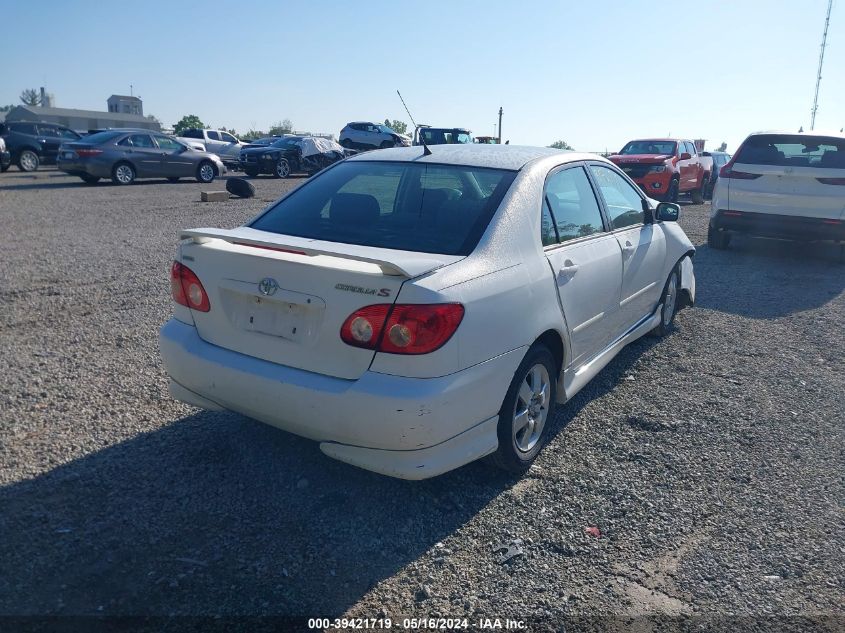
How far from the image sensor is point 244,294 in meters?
3.29

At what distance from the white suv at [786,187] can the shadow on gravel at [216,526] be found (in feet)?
27.5

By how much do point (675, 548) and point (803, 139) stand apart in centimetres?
901

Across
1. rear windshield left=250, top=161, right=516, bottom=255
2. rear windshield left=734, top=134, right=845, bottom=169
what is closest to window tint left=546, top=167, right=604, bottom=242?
rear windshield left=250, top=161, right=516, bottom=255

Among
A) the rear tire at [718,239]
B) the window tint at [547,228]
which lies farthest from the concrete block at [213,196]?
the window tint at [547,228]

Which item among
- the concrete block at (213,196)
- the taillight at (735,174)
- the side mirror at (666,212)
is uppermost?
the taillight at (735,174)

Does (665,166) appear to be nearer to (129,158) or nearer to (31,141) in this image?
(129,158)

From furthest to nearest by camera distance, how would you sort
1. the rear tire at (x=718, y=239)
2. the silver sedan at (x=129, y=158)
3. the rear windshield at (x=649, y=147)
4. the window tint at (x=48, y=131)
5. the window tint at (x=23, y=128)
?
the window tint at (x=48, y=131) < the window tint at (x=23, y=128) < the silver sedan at (x=129, y=158) < the rear windshield at (x=649, y=147) < the rear tire at (x=718, y=239)

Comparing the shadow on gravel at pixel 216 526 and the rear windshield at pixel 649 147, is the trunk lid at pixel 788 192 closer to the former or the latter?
the shadow on gravel at pixel 216 526

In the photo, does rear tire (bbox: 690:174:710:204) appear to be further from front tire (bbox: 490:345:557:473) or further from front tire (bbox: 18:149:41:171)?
front tire (bbox: 18:149:41:171)

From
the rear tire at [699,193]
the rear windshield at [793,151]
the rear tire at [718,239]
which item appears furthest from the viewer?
the rear tire at [699,193]

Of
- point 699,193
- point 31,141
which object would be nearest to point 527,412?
point 699,193

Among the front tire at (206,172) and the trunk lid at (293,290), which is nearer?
the trunk lid at (293,290)

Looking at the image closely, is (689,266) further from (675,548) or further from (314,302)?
(314,302)

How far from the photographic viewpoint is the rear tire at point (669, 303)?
239 inches
